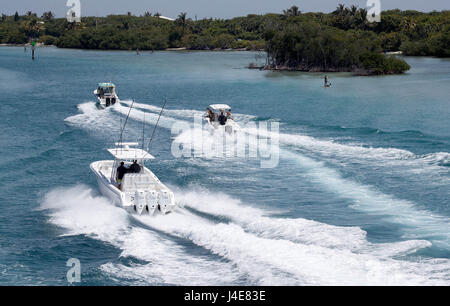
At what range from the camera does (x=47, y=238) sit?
802 inches

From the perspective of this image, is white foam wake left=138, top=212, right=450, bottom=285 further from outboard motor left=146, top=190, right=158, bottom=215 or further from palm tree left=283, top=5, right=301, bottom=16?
palm tree left=283, top=5, right=301, bottom=16

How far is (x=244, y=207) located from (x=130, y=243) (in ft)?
16.4

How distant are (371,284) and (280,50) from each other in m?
84.1

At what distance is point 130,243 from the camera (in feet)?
63.4

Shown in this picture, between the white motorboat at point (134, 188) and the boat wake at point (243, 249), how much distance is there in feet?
1.25

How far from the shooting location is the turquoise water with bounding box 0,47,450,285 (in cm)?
1684

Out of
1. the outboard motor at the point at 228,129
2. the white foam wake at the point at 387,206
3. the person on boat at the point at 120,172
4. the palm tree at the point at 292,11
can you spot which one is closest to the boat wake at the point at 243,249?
the person on boat at the point at 120,172

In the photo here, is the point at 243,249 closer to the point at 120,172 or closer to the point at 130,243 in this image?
the point at 130,243

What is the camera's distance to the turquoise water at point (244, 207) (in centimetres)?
1684

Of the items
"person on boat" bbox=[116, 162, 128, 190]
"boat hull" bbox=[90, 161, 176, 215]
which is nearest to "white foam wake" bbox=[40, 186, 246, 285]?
"boat hull" bbox=[90, 161, 176, 215]

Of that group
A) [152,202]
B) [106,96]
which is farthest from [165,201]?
[106,96]

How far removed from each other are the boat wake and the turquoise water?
0.05 meters

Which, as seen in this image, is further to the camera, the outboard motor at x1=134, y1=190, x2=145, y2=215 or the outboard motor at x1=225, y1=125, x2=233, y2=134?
the outboard motor at x1=225, y1=125, x2=233, y2=134
